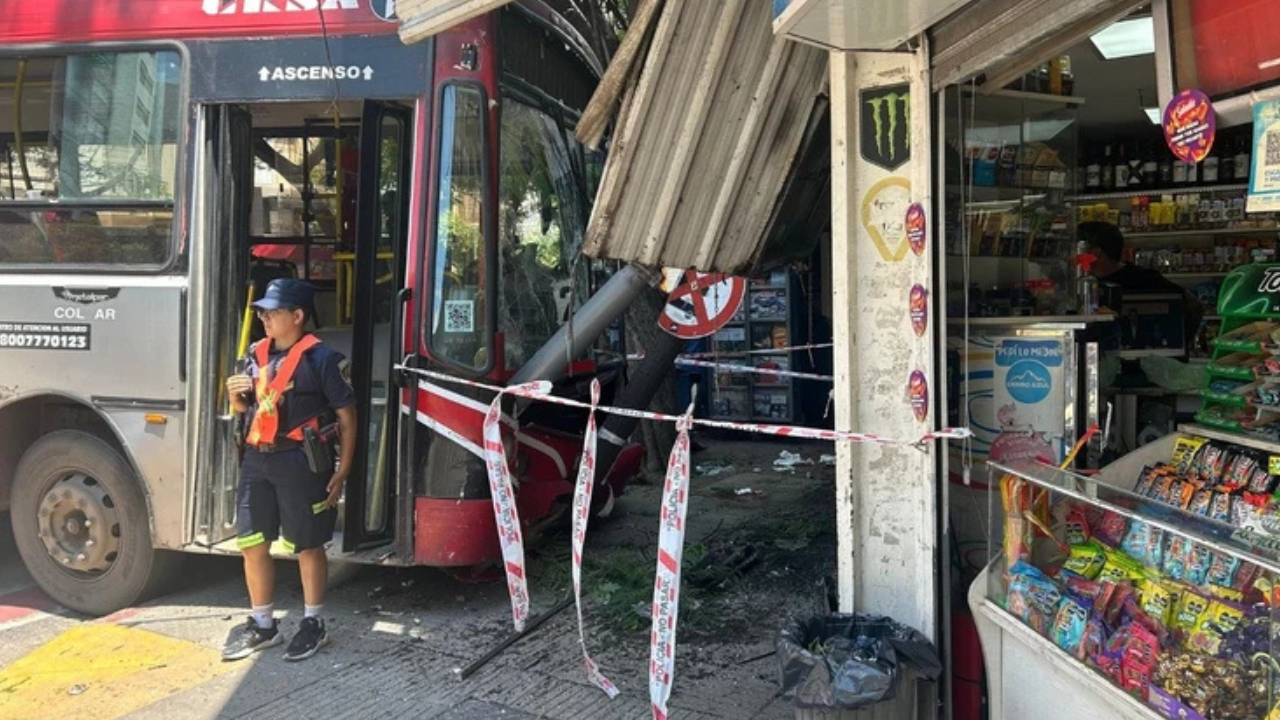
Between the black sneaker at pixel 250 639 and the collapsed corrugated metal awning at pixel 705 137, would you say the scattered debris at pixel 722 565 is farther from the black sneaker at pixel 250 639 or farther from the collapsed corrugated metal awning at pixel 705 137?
the black sneaker at pixel 250 639

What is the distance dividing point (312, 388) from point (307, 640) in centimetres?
119

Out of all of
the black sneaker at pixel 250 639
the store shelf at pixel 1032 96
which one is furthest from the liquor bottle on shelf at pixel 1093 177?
the black sneaker at pixel 250 639

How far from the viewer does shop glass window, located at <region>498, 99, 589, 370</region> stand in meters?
4.84

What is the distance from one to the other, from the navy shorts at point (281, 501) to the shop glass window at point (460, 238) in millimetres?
848

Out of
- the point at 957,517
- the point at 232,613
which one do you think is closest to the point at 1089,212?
the point at 957,517

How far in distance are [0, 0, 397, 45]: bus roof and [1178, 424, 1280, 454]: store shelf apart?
378cm

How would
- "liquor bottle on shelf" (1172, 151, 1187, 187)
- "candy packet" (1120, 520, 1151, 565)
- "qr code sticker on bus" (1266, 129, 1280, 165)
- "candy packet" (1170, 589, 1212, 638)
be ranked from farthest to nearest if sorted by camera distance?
"liquor bottle on shelf" (1172, 151, 1187, 187)
"candy packet" (1120, 520, 1151, 565)
"candy packet" (1170, 589, 1212, 638)
"qr code sticker on bus" (1266, 129, 1280, 165)

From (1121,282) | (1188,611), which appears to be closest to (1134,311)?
(1121,282)

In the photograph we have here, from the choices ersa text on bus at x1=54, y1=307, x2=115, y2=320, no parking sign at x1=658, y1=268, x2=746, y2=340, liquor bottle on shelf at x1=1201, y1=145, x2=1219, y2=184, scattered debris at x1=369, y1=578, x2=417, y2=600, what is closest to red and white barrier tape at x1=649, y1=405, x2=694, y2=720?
no parking sign at x1=658, y1=268, x2=746, y2=340

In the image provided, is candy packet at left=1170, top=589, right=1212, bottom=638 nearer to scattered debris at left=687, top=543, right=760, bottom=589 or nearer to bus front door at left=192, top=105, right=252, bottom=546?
scattered debris at left=687, top=543, right=760, bottom=589

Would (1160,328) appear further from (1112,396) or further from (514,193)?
(514,193)

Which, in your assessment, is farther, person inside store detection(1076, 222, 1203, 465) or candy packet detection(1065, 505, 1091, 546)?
person inside store detection(1076, 222, 1203, 465)

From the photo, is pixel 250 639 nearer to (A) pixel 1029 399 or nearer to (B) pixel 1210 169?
(A) pixel 1029 399

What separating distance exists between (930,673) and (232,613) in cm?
368
